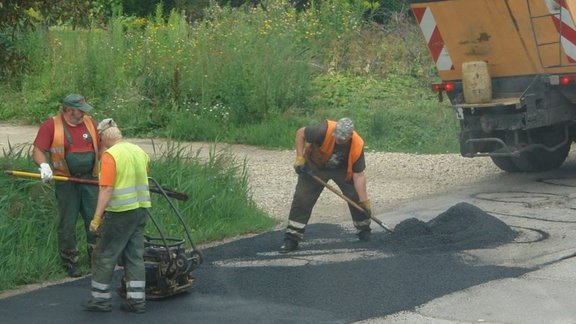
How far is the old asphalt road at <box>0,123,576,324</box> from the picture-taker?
7496mm

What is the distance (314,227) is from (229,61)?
7.29 meters

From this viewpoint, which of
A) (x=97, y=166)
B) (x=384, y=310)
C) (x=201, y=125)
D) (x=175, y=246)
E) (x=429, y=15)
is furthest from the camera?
(x=201, y=125)

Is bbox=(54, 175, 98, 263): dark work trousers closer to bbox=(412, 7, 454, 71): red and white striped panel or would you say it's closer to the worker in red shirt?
the worker in red shirt

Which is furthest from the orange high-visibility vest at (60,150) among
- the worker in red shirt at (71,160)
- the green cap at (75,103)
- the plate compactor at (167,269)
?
the plate compactor at (167,269)

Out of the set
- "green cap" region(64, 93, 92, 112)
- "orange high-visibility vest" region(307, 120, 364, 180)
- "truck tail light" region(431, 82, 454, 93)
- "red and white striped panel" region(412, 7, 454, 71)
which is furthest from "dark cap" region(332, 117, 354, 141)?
"truck tail light" region(431, 82, 454, 93)

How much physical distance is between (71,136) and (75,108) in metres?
0.24

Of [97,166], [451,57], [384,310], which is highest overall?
[451,57]

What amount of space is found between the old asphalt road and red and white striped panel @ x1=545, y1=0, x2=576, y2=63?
2196mm

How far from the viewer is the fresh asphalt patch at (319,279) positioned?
24.9 ft

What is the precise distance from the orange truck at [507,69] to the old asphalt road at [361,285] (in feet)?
6.60

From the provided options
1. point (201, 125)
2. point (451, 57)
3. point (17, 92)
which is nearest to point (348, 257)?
point (451, 57)

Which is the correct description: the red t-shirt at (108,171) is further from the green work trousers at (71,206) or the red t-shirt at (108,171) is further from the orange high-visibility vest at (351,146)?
the orange high-visibility vest at (351,146)

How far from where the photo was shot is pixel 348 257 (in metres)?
9.33

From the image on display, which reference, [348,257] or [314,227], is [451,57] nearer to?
[314,227]
